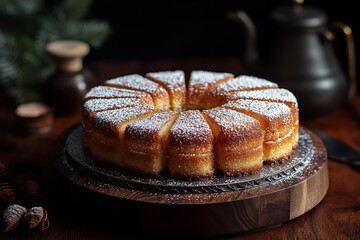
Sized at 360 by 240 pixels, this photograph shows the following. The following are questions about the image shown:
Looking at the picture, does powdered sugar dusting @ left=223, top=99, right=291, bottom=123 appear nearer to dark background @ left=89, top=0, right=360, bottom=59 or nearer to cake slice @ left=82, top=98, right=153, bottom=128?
cake slice @ left=82, top=98, right=153, bottom=128

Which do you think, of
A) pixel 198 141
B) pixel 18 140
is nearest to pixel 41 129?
pixel 18 140

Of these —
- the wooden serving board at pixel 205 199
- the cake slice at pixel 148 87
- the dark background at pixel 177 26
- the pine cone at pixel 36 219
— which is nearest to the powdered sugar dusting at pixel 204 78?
the cake slice at pixel 148 87

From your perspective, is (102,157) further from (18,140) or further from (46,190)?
(18,140)

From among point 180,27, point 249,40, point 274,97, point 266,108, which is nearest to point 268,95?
point 274,97

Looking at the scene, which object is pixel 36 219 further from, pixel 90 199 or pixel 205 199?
pixel 205 199

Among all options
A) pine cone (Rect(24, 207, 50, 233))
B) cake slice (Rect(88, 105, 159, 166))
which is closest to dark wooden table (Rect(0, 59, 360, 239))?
pine cone (Rect(24, 207, 50, 233))

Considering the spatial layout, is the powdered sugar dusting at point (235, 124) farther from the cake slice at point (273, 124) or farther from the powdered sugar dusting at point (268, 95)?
the powdered sugar dusting at point (268, 95)
